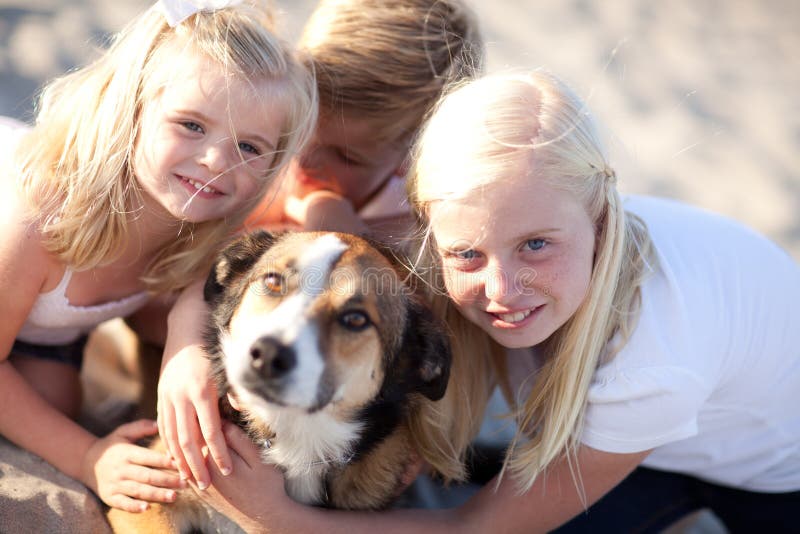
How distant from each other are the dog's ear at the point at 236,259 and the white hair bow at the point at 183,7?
77 cm

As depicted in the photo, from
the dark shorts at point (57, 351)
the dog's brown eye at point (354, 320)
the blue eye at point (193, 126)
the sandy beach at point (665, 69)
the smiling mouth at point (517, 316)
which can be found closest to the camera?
the dog's brown eye at point (354, 320)

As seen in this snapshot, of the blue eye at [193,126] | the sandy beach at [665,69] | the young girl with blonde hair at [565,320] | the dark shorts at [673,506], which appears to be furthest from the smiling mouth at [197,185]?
the sandy beach at [665,69]

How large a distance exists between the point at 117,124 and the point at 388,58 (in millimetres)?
1044

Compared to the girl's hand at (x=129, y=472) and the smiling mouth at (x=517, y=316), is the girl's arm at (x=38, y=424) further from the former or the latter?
the smiling mouth at (x=517, y=316)

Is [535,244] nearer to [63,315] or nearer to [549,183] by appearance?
[549,183]

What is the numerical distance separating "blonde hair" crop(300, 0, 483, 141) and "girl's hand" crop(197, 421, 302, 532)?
1.34m

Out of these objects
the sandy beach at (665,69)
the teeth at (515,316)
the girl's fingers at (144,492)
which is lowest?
the sandy beach at (665,69)

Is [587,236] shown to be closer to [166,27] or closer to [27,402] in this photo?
[166,27]

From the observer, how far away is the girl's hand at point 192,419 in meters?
2.32

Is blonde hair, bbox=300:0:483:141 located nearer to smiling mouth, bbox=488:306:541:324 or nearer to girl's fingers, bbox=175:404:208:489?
smiling mouth, bbox=488:306:541:324

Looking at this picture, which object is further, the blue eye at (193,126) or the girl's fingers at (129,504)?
the blue eye at (193,126)

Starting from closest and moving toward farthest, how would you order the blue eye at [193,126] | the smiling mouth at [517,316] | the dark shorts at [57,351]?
the smiling mouth at [517,316] < the blue eye at [193,126] < the dark shorts at [57,351]

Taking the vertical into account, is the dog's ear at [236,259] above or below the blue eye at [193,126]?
below

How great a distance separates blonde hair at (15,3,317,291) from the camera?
2508 millimetres
